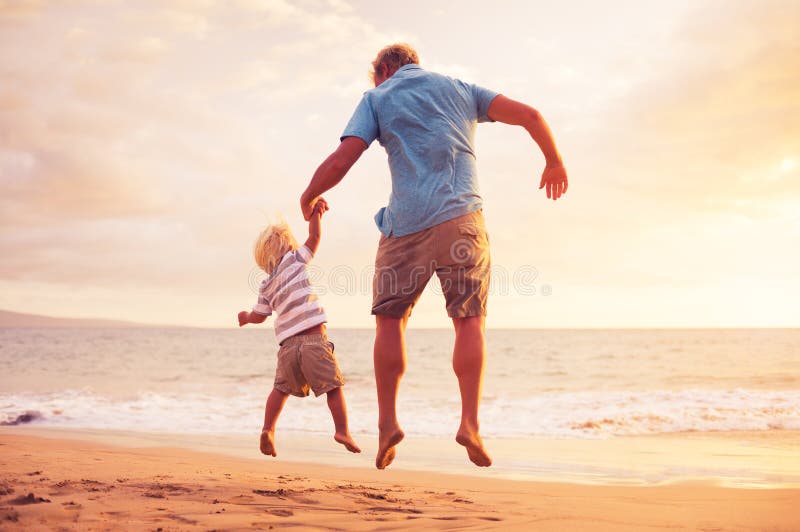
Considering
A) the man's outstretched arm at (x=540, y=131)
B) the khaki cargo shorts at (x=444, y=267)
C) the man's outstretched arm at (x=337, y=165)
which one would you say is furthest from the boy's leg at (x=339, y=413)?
the man's outstretched arm at (x=540, y=131)

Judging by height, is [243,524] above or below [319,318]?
below

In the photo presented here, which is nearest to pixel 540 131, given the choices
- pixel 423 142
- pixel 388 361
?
pixel 423 142

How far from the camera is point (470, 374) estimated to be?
10.3ft

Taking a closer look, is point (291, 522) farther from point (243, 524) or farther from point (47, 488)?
point (47, 488)

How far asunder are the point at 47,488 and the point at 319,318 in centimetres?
193

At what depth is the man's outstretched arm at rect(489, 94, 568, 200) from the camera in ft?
10.8

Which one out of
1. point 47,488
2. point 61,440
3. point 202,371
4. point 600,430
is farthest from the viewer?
point 202,371

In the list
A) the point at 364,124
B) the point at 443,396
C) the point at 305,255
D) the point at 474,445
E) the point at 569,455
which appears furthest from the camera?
the point at 443,396

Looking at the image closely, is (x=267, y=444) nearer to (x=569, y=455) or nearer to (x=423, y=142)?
(x=423, y=142)

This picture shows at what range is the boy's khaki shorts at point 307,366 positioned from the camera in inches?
160

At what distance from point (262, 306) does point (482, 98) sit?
1.83 metres

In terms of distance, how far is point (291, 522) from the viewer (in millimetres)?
3455

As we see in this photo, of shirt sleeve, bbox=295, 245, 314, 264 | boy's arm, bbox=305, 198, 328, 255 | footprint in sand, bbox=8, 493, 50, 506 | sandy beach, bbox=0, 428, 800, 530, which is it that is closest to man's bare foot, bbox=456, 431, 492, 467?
sandy beach, bbox=0, 428, 800, 530

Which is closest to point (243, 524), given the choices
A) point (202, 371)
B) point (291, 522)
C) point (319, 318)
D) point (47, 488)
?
point (291, 522)
